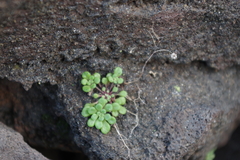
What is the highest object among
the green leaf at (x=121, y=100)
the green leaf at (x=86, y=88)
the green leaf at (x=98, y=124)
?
the green leaf at (x=86, y=88)

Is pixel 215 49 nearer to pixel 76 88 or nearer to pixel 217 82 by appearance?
pixel 217 82

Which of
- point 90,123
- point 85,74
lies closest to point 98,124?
point 90,123

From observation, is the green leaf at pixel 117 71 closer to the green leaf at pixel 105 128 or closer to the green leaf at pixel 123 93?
the green leaf at pixel 123 93

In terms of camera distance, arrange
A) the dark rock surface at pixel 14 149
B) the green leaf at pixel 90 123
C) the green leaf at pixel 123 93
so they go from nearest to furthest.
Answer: the dark rock surface at pixel 14 149 → the green leaf at pixel 90 123 → the green leaf at pixel 123 93

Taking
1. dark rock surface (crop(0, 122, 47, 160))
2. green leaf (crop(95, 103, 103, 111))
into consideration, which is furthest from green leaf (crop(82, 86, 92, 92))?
dark rock surface (crop(0, 122, 47, 160))

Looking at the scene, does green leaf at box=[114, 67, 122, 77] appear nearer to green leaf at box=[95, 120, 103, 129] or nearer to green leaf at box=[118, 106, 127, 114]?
green leaf at box=[118, 106, 127, 114]

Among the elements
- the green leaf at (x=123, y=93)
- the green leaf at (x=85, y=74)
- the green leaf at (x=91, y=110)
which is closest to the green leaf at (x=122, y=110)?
the green leaf at (x=123, y=93)
